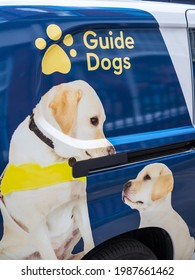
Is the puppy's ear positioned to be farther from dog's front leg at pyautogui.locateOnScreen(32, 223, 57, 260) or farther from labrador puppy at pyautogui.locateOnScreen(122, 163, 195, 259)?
dog's front leg at pyautogui.locateOnScreen(32, 223, 57, 260)

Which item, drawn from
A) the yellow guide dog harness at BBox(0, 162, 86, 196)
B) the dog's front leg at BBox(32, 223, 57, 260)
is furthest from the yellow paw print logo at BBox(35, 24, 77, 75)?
the dog's front leg at BBox(32, 223, 57, 260)

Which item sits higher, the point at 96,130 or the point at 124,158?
the point at 96,130

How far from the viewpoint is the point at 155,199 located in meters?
2.26

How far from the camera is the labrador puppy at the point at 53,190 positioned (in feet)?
6.00

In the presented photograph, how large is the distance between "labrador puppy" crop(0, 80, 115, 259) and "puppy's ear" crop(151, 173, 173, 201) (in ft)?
1.34

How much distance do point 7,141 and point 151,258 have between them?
115 centimetres

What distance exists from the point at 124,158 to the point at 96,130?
0.22 metres

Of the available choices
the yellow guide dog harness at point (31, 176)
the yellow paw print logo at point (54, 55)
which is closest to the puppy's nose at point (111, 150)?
the yellow guide dog harness at point (31, 176)

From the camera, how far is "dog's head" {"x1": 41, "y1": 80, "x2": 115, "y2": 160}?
1.90 m

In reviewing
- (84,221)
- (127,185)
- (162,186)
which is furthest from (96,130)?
A: (162,186)

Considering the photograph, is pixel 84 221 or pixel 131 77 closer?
pixel 84 221

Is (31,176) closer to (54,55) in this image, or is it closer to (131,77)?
(54,55)

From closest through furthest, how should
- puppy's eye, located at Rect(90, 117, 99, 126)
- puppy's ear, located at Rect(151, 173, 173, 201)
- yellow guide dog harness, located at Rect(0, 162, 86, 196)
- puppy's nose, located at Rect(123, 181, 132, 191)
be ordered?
yellow guide dog harness, located at Rect(0, 162, 86, 196), puppy's eye, located at Rect(90, 117, 99, 126), puppy's nose, located at Rect(123, 181, 132, 191), puppy's ear, located at Rect(151, 173, 173, 201)

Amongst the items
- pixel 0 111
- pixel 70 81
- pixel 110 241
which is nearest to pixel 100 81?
pixel 70 81
